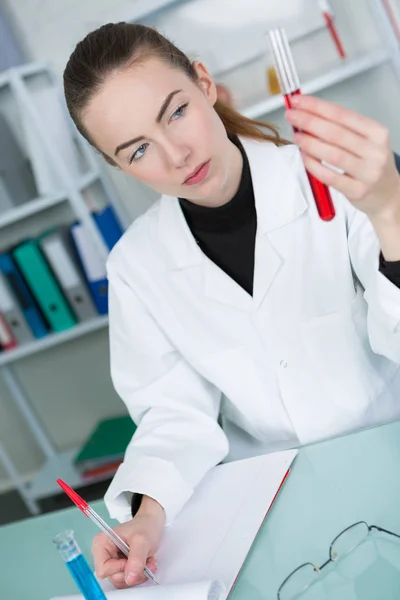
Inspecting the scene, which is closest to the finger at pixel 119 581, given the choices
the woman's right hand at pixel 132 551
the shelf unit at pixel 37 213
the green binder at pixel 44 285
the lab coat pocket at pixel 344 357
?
the woman's right hand at pixel 132 551

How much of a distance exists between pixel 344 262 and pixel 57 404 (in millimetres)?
2028

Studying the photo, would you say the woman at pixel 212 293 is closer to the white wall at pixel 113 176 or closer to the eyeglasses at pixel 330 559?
the eyeglasses at pixel 330 559

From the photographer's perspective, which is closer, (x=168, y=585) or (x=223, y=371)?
(x=168, y=585)

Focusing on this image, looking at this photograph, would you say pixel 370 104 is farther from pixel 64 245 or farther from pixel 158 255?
pixel 158 255

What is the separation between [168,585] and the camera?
30.2 inches

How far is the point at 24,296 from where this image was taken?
234 centimetres

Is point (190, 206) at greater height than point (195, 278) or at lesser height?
greater

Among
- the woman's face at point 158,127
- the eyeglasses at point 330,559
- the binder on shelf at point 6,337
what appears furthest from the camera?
the binder on shelf at point 6,337

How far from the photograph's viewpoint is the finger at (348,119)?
0.62 meters

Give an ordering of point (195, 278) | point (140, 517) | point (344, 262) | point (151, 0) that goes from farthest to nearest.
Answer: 1. point (151, 0)
2. point (195, 278)
3. point (344, 262)
4. point (140, 517)

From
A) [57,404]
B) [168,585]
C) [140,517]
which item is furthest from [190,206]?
[57,404]

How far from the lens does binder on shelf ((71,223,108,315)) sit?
7.39 ft

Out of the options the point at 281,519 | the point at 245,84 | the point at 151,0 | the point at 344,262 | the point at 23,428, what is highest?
the point at 151,0

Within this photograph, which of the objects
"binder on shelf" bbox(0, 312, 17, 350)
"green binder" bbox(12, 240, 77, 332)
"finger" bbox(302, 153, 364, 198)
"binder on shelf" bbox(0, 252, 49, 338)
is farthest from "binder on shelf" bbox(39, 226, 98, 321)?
"finger" bbox(302, 153, 364, 198)
